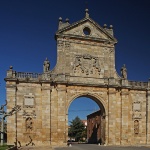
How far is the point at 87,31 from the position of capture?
3109 cm

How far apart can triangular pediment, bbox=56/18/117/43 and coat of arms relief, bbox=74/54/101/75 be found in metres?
2.49

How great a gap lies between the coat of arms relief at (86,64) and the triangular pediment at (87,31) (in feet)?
8.17

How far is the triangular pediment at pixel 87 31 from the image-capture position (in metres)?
29.7

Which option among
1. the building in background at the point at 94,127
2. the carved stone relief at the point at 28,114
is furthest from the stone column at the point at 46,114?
the building in background at the point at 94,127

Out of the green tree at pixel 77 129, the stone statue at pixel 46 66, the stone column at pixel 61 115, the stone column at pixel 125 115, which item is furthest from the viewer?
the green tree at pixel 77 129

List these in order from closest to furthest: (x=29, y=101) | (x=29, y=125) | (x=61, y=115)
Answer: (x=29, y=125) < (x=29, y=101) < (x=61, y=115)

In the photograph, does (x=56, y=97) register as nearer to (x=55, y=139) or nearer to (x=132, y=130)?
(x=55, y=139)

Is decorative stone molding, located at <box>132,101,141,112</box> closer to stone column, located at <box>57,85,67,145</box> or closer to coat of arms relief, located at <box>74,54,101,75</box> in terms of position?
coat of arms relief, located at <box>74,54,101,75</box>

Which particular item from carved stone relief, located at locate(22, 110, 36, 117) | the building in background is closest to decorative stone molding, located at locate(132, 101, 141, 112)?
the building in background

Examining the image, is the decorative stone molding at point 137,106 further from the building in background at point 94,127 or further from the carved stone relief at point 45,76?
the carved stone relief at point 45,76

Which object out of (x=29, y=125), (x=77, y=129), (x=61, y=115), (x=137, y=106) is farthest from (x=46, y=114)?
(x=77, y=129)

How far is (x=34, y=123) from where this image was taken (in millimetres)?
27188

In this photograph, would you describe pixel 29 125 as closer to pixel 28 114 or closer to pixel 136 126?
pixel 28 114

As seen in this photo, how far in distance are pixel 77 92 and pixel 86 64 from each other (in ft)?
11.3
